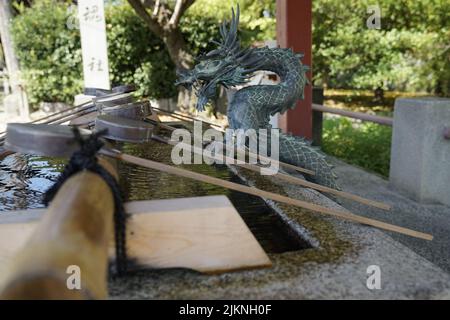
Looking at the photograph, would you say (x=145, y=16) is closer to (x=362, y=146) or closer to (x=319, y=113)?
(x=319, y=113)

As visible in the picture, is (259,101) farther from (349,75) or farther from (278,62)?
(349,75)

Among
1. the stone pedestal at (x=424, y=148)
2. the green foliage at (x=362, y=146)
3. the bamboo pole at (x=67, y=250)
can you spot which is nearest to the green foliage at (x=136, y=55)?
the green foliage at (x=362, y=146)

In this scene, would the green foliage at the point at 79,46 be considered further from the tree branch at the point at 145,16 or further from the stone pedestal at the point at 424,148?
the stone pedestal at the point at 424,148

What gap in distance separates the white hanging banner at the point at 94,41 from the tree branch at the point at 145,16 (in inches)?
32.1

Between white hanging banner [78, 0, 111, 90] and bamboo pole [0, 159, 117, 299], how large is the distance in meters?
6.82

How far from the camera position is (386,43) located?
10.1 meters

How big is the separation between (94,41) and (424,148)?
611cm

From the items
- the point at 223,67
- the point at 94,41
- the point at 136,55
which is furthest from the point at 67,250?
the point at 136,55

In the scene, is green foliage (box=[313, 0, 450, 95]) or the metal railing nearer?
the metal railing

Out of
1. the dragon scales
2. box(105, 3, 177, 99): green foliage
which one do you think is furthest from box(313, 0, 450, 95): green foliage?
the dragon scales

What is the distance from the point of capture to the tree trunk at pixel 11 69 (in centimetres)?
1071

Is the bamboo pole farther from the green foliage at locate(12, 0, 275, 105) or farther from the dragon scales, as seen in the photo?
the green foliage at locate(12, 0, 275, 105)

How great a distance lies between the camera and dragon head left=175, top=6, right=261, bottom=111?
2873 mm
